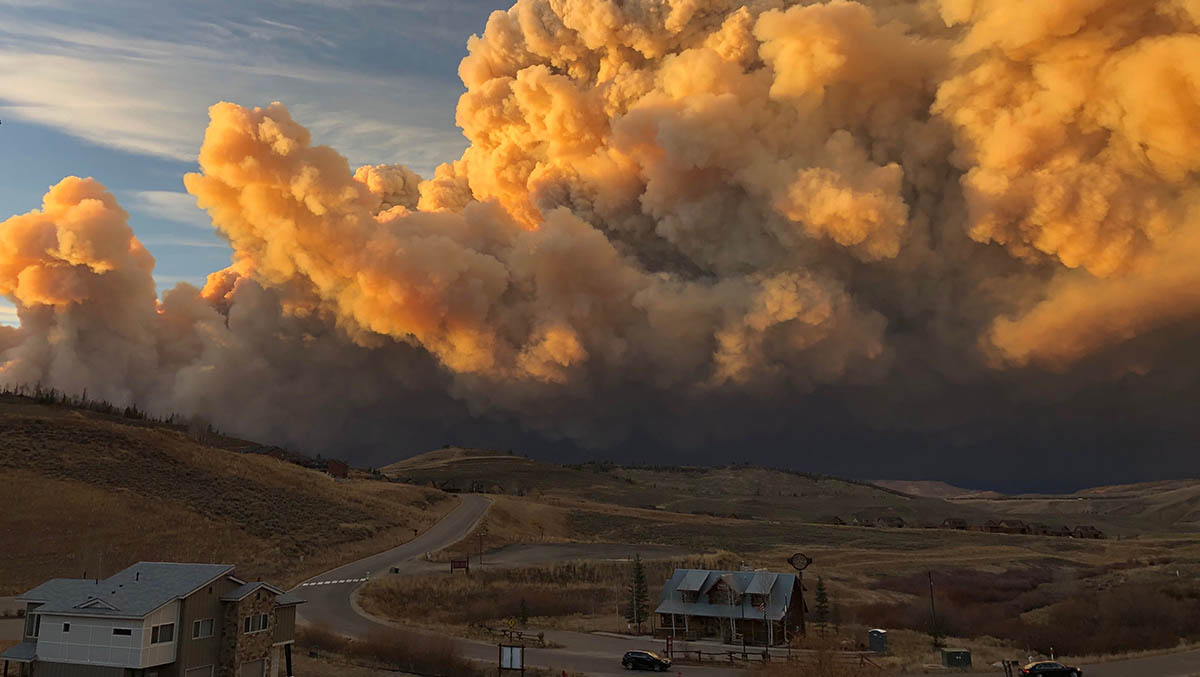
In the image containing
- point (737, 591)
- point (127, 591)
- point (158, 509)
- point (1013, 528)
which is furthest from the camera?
point (1013, 528)

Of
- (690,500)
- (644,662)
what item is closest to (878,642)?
(644,662)

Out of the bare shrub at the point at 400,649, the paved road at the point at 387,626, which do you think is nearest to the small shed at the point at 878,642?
the paved road at the point at 387,626

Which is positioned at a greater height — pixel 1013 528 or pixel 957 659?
pixel 1013 528

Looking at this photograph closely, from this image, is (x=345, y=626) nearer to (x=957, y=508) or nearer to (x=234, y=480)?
(x=234, y=480)

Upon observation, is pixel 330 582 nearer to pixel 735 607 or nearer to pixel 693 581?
pixel 693 581

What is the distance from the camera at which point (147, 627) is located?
33.7 metres

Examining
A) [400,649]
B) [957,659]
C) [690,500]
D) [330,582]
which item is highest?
[690,500]

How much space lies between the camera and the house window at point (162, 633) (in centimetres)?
3406

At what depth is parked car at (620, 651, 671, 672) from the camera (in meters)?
45.2

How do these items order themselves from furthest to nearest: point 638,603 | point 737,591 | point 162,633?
point 638,603 < point 737,591 < point 162,633

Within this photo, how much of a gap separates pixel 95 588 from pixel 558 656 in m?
24.8

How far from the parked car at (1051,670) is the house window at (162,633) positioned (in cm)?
4052

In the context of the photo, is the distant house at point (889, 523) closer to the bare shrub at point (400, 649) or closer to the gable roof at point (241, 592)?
the bare shrub at point (400, 649)

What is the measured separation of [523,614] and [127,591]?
105 ft
